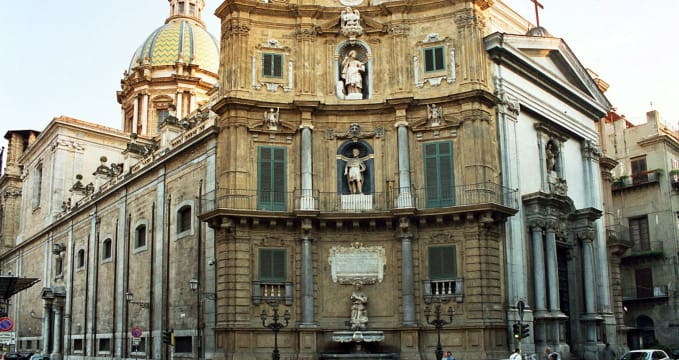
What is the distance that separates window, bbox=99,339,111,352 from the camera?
143 ft

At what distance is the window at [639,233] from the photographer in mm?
48750

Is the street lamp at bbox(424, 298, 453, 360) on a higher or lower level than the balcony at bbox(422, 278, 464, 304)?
lower

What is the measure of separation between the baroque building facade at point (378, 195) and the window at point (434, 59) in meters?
0.06

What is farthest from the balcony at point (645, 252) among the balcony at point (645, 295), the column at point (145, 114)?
the column at point (145, 114)

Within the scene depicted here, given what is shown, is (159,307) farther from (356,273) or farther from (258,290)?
(356,273)

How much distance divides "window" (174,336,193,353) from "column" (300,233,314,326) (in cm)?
644

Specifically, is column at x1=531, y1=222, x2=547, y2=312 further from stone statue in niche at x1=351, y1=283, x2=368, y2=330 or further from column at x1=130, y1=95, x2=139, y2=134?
column at x1=130, y1=95, x2=139, y2=134

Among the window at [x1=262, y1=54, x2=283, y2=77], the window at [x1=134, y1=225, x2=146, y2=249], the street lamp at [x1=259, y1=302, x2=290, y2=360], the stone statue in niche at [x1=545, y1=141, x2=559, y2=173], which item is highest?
the window at [x1=262, y1=54, x2=283, y2=77]

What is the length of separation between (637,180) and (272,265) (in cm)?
2978

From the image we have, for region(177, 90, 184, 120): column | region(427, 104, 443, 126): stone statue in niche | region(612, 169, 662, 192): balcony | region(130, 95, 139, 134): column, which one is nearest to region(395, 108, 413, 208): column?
region(427, 104, 443, 126): stone statue in niche

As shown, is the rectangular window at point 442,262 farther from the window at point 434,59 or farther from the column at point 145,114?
the column at point 145,114

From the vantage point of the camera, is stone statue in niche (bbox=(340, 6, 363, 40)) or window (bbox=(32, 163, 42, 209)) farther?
window (bbox=(32, 163, 42, 209))

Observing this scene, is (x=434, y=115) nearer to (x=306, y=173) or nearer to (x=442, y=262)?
(x=306, y=173)

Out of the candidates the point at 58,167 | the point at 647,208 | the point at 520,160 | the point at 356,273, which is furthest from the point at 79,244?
the point at 647,208
